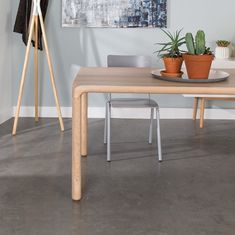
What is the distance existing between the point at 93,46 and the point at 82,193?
2571 millimetres

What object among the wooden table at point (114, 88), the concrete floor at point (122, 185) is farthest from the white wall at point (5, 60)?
the wooden table at point (114, 88)

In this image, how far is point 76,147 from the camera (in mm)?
2648

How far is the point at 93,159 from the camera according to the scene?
359 cm

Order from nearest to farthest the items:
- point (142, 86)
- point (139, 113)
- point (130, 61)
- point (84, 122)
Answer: point (142, 86) → point (84, 122) → point (130, 61) → point (139, 113)

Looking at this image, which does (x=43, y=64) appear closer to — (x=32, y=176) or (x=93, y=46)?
(x=93, y=46)

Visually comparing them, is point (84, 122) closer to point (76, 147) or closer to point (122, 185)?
point (122, 185)

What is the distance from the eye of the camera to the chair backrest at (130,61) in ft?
13.1

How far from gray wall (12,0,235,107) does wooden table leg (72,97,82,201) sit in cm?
256

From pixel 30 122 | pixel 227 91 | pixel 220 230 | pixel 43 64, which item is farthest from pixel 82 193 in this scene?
pixel 43 64

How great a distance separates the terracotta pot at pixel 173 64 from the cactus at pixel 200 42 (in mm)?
153

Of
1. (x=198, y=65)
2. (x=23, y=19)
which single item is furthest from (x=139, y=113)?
(x=198, y=65)

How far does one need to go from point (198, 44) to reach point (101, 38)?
256 cm

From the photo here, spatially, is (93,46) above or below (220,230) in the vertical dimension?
above

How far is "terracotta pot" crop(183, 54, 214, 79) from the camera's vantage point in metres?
2.65
